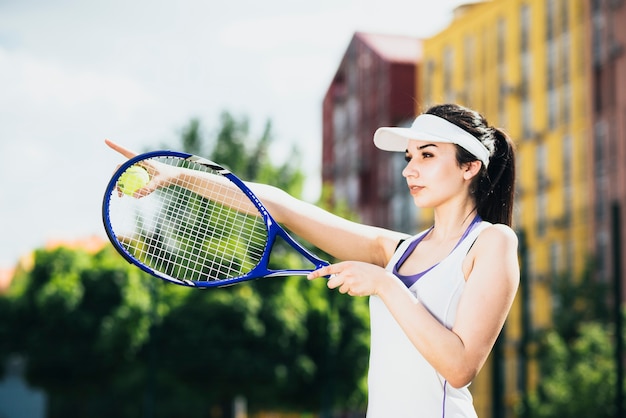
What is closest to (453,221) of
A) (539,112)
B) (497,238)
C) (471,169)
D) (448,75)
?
(471,169)

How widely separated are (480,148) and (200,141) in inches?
1882

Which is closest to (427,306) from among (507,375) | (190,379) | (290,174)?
(190,379)

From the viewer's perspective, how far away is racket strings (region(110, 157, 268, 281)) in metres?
4.03

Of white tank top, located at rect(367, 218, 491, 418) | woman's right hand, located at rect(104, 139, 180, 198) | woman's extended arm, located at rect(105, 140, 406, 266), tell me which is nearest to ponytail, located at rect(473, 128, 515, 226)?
white tank top, located at rect(367, 218, 491, 418)

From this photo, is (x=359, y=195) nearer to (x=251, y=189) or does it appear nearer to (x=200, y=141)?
(x=200, y=141)

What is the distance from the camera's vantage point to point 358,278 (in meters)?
3.38

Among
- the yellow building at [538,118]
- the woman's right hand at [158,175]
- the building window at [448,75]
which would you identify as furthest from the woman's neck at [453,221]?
the building window at [448,75]

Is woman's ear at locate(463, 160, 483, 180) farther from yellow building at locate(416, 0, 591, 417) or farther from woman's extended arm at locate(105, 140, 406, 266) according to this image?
yellow building at locate(416, 0, 591, 417)

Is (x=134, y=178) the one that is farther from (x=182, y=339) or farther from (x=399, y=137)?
(x=182, y=339)

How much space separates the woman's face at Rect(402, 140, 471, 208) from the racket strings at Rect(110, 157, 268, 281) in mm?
728

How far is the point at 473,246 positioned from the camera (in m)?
3.37

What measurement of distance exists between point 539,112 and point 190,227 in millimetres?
39054

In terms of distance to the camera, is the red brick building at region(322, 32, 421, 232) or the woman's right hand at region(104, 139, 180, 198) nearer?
the woman's right hand at region(104, 139, 180, 198)

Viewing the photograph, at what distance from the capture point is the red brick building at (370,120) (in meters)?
52.9
